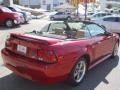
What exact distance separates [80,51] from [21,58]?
1206mm

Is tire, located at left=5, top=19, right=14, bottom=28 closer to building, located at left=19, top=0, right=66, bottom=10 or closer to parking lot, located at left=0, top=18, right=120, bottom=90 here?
parking lot, located at left=0, top=18, right=120, bottom=90

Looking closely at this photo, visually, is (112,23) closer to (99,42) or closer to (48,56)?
(99,42)

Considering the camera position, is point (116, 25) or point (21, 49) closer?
point (21, 49)

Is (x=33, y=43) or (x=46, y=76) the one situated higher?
(x=33, y=43)

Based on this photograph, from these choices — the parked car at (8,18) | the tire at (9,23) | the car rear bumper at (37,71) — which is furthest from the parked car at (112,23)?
the car rear bumper at (37,71)

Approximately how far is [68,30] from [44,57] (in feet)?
6.01

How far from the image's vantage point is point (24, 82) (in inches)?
215

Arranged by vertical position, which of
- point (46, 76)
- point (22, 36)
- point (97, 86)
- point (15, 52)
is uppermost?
point (22, 36)

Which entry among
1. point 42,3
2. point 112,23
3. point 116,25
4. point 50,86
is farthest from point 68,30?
point 42,3

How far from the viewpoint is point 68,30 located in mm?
6305

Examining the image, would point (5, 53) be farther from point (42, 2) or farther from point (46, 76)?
point (42, 2)

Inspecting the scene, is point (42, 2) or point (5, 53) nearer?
point (5, 53)

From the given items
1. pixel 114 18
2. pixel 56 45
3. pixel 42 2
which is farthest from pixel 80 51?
pixel 42 2

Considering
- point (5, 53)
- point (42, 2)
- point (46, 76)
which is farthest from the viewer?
point (42, 2)
